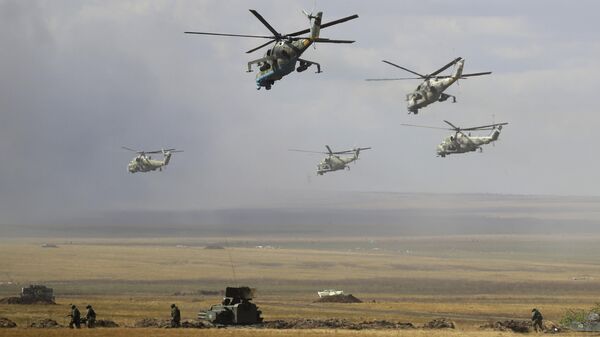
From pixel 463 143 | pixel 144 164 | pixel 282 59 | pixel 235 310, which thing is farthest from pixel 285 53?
pixel 144 164

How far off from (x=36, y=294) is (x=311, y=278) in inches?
2072

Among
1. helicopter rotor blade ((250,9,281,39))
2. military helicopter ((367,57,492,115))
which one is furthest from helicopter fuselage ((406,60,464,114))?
helicopter rotor blade ((250,9,281,39))

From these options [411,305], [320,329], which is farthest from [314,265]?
[320,329]

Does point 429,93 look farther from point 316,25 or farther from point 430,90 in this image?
point 316,25

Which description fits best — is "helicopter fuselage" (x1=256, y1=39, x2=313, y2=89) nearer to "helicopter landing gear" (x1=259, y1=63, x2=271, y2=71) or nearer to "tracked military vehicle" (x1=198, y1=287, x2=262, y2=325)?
"helicopter landing gear" (x1=259, y1=63, x2=271, y2=71)

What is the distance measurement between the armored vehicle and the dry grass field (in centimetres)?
137

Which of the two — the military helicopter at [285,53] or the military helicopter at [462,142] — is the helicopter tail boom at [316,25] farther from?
the military helicopter at [462,142]

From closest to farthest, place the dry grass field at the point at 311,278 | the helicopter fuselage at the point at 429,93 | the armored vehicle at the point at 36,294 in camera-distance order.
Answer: the dry grass field at the point at 311,278
the armored vehicle at the point at 36,294
the helicopter fuselage at the point at 429,93

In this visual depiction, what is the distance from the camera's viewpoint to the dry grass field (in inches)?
3056

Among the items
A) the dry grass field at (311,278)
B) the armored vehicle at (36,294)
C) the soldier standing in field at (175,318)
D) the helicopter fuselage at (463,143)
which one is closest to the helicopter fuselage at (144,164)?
the dry grass field at (311,278)

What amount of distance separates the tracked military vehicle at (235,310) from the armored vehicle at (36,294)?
24.3 m

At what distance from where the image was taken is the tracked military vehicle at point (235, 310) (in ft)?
202

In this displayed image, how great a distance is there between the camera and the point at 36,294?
269ft

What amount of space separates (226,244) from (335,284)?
69817 mm
